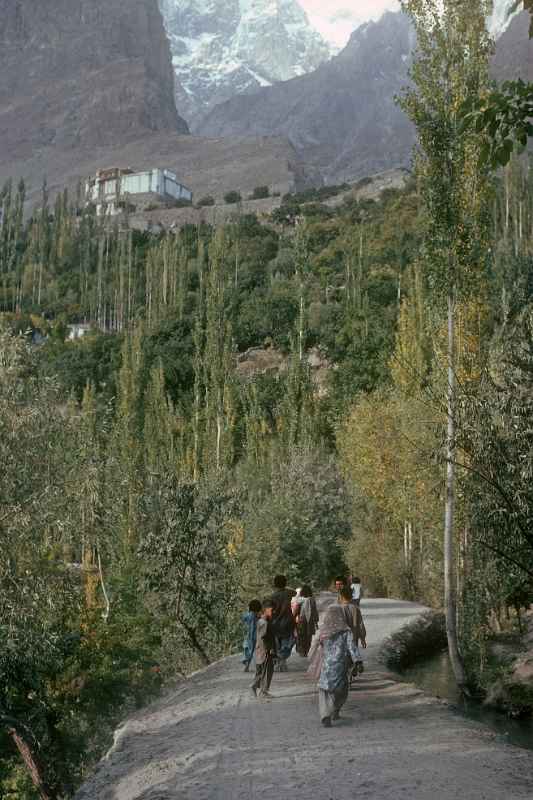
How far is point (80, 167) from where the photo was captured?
6186 inches

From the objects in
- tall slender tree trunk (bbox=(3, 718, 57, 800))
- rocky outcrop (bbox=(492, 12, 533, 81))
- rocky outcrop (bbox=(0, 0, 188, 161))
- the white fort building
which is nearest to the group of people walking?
tall slender tree trunk (bbox=(3, 718, 57, 800))

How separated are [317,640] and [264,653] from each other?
3.29 feet

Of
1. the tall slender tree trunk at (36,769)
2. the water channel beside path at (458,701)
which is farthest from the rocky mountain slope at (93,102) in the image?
the tall slender tree trunk at (36,769)

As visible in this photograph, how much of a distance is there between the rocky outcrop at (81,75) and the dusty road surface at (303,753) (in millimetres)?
166779

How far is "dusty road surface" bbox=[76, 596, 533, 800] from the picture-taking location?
310 inches

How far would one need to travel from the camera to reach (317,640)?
36.9ft

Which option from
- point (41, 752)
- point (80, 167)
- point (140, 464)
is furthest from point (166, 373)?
point (80, 167)

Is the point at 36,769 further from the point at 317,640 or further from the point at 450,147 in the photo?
the point at 450,147

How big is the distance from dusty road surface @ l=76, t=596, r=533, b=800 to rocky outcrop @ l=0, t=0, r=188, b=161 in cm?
16678

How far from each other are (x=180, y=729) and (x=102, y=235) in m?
84.8

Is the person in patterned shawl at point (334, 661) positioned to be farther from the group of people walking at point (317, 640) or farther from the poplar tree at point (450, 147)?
the poplar tree at point (450, 147)

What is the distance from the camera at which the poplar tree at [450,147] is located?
17969 millimetres

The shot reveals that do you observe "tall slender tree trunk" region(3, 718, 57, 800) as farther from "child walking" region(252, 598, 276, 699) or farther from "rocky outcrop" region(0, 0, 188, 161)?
"rocky outcrop" region(0, 0, 188, 161)

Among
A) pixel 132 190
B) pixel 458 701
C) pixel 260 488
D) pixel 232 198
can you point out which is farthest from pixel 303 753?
pixel 132 190
